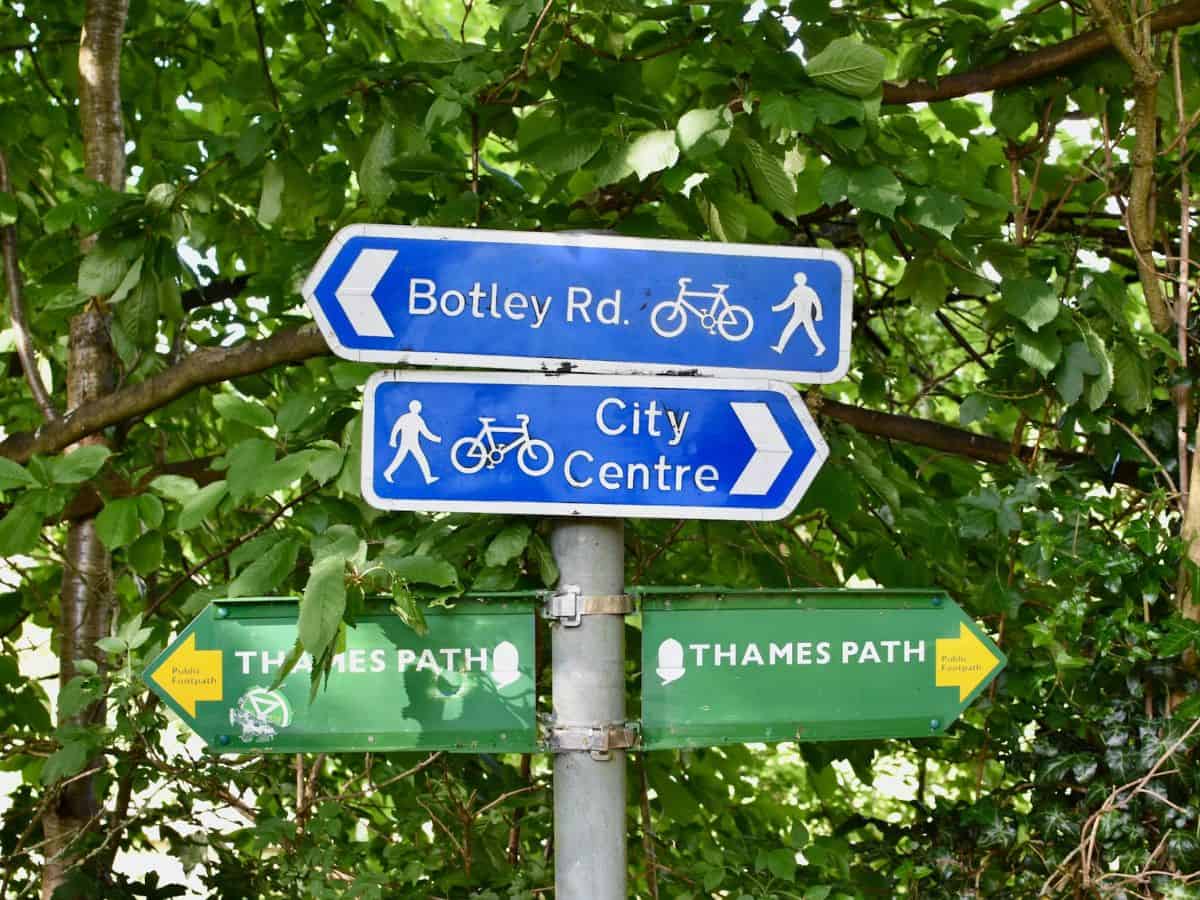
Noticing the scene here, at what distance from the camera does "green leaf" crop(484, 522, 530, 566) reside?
1805 mm

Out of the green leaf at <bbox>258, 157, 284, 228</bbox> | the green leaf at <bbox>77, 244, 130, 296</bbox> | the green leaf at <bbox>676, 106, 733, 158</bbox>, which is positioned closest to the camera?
the green leaf at <bbox>676, 106, 733, 158</bbox>

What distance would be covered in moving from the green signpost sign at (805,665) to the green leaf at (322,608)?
0.41 metres

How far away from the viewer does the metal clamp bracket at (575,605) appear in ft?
5.39

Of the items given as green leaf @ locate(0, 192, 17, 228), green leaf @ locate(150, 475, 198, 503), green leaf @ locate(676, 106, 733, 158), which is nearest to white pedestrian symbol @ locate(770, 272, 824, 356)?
green leaf @ locate(676, 106, 733, 158)

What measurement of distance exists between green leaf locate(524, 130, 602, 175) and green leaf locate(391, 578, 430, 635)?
73 cm

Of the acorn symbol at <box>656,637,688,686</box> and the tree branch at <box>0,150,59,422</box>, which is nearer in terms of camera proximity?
the acorn symbol at <box>656,637,688,686</box>

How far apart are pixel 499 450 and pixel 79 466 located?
0.97m

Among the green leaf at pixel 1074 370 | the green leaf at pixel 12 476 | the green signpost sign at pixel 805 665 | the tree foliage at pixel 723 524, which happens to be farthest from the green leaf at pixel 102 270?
the green leaf at pixel 1074 370

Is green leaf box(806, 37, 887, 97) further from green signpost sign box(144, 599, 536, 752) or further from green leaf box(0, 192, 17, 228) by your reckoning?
green leaf box(0, 192, 17, 228)

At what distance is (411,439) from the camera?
1594 millimetres

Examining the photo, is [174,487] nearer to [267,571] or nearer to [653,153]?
[267,571]

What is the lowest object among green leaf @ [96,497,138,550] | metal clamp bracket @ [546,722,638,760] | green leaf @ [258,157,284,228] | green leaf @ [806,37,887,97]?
metal clamp bracket @ [546,722,638,760]

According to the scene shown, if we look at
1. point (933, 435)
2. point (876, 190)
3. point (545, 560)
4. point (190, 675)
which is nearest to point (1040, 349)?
point (876, 190)

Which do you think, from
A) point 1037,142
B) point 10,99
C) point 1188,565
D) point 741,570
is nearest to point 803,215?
point 1037,142
